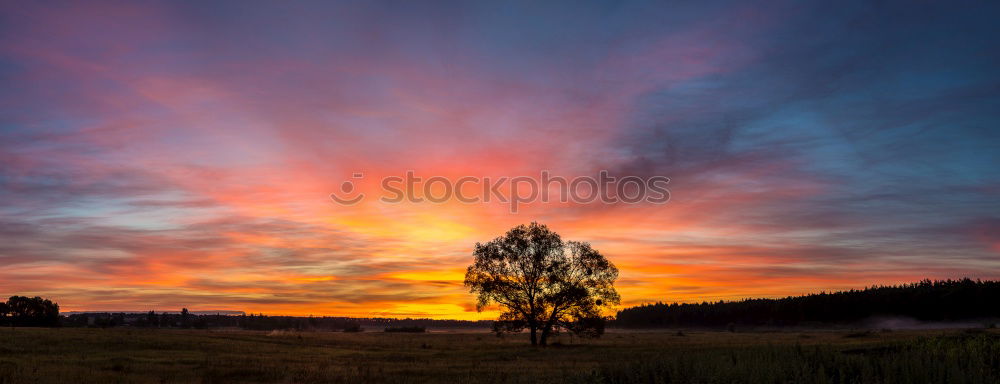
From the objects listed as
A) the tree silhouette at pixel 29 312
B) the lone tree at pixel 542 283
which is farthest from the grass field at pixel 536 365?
the tree silhouette at pixel 29 312

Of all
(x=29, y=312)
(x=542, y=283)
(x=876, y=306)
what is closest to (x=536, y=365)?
(x=542, y=283)

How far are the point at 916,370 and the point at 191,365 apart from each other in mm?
32071

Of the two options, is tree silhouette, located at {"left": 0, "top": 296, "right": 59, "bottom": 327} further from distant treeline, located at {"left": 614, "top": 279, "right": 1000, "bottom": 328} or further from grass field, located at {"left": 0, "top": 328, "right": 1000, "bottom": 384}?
distant treeline, located at {"left": 614, "top": 279, "right": 1000, "bottom": 328}

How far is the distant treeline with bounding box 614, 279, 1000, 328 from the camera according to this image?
124875mm

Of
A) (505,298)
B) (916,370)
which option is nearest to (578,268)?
(505,298)

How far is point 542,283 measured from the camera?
64.3m

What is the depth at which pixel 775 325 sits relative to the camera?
15588cm

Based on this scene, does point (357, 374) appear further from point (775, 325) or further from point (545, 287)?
point (775, 325)

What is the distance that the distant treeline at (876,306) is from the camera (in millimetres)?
124875

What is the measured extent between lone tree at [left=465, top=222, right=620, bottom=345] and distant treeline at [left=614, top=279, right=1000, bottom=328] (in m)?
101

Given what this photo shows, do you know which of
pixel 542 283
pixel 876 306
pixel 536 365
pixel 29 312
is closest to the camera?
pixel 536 365

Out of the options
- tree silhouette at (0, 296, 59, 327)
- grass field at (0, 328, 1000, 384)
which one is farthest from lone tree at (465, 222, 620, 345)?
tree silhouette at (0, 296, 59, 327)

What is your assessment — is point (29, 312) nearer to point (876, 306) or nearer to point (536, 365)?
point (536, 365)

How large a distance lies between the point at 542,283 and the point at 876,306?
4320 inches
